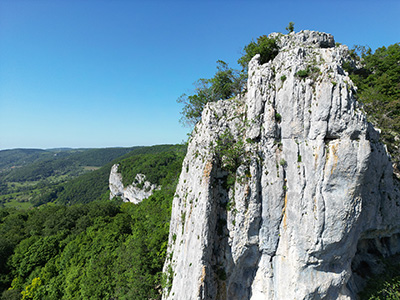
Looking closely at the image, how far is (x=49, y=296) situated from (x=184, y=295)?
19.6 metres

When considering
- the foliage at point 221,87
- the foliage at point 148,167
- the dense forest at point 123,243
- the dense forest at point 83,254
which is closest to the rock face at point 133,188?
the foliage at point 148,167

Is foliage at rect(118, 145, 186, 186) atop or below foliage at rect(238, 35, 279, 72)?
below

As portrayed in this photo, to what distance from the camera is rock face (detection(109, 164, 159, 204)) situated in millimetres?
76938

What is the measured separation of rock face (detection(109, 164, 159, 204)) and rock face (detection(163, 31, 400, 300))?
62.2 metres

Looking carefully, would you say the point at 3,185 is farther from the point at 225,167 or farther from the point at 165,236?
the point at 225,167

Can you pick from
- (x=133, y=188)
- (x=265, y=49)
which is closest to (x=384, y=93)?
(x=265, y=49)

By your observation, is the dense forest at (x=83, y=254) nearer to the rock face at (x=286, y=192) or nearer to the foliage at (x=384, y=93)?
the rock face at (x=286, y=192)

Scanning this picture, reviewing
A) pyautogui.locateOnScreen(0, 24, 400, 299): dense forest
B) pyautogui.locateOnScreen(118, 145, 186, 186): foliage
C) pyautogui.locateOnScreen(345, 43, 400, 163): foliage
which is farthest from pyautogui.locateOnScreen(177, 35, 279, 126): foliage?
pyautogui.locateOnScreen(118, 145, 186, 186): foliage

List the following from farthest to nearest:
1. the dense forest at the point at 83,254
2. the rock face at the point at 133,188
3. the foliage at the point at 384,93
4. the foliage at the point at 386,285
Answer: the rock face at the point at 133,188 → the dense forest at the point at 83,254 → the foliage at the point at 384,93 → the foliage at the point at 386,285

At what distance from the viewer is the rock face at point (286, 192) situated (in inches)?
482

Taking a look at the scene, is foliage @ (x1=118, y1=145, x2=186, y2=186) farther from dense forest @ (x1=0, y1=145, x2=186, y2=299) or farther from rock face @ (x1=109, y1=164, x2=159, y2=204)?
dense forest @ (x1=0, y1=145, x2=186, y2=299)

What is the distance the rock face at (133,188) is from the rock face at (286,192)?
2447 inches

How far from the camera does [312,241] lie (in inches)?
503

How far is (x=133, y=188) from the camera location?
8238 cm
